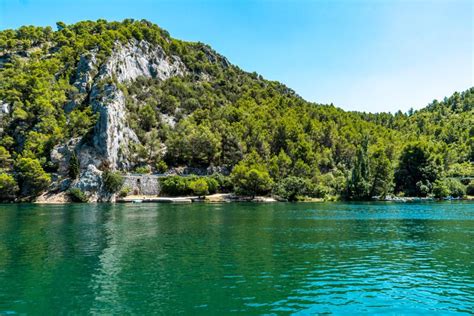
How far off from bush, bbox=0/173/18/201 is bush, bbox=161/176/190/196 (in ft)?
155

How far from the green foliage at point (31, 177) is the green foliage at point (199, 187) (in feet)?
157

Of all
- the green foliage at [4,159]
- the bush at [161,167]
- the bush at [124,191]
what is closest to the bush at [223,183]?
the bush at [161,167]

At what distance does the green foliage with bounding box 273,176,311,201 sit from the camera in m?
135

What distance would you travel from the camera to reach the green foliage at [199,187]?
13412cm

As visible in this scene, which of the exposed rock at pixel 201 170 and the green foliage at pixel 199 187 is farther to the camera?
the exposed rock at pixel 201 170

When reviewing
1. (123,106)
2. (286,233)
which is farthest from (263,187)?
(286,233)

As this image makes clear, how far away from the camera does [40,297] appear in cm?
2378

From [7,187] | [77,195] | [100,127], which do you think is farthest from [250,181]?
[7,187]

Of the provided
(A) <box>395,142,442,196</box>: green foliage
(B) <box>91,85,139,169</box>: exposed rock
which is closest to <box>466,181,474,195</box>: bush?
(A) <box>395,142,442,196</box>: green foliage

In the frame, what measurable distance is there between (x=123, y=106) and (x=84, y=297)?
147579mm

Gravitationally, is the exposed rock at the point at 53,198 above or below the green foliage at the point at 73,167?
below

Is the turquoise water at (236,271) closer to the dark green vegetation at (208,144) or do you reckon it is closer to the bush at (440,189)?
the dark green vegetation at (208,144)

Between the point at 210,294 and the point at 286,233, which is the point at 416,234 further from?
the point at 210,294

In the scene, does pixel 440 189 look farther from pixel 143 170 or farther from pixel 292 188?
pixel 143 170
